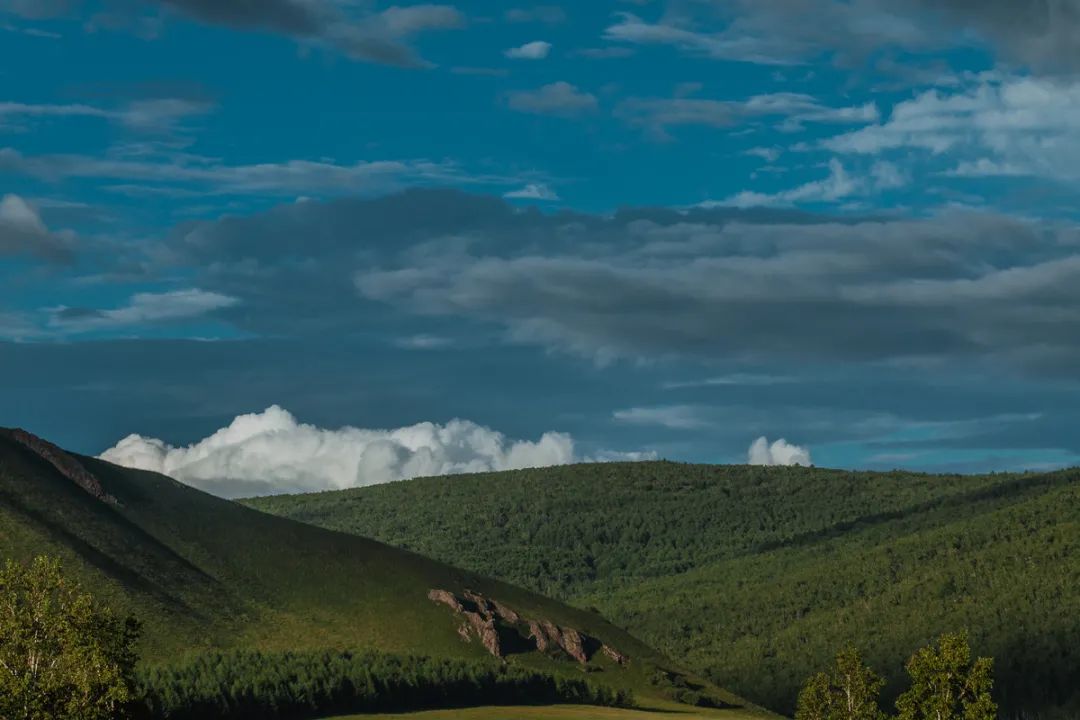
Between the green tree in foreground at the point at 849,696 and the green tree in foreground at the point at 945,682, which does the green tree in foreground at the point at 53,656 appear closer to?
the green tree in foreground at the point at 945,682

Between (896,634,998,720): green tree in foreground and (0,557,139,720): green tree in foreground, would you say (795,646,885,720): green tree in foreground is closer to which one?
(896,634,998,720): green tree in foreground

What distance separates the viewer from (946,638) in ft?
454

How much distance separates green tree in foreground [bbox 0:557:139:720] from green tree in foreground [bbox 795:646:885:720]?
267 feet

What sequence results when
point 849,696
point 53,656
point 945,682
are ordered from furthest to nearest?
1. point 849,696
2. point 945,682
3. point 53,656

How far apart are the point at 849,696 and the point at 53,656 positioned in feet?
285

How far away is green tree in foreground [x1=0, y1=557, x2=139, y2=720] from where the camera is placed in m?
101

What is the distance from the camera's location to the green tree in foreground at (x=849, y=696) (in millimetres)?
154875

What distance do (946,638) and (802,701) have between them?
31.1m

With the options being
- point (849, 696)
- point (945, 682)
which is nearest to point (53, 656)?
point (945, 682)

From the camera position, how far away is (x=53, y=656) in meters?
104

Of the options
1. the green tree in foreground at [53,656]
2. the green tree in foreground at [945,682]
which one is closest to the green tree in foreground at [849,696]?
the green tree in foreground at [945,682]

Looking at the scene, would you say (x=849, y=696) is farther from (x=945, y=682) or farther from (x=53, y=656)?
(x=53, y=656)

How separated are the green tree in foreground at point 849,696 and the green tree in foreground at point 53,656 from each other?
81307 millimetres

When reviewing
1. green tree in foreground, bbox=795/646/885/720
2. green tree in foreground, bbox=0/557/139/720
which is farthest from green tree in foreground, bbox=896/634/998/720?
green tree in foreground, bbox=0/557/139/720
